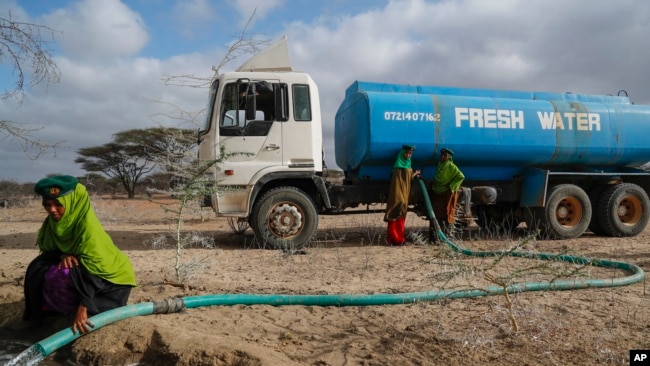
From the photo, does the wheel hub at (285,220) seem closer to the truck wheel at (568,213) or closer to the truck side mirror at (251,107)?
the truck side mirror at (251,107)

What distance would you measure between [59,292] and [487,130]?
270 inches

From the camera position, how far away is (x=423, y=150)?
25.6 ft

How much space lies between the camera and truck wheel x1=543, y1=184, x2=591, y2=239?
8461 millimetres

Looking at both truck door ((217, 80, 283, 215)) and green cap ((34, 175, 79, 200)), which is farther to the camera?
truck door ((217, 80, 283, 215))

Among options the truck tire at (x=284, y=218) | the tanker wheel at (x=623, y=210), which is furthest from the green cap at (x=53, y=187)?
the tanker wheel at (x=623, y=210)

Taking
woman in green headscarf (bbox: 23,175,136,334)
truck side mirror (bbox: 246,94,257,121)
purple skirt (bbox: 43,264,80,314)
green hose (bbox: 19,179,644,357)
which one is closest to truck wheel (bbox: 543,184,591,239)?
green hose (bbox: 19,179,644,357)

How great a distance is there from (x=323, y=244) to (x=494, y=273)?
3.64m

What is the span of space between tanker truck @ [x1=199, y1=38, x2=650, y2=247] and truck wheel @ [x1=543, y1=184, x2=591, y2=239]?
0.02 metres

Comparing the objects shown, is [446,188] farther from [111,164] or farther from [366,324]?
[111,164]

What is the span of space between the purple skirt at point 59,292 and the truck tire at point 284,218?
3.59 meters

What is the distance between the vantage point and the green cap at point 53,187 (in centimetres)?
332

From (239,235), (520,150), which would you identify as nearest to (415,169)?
(520,150)

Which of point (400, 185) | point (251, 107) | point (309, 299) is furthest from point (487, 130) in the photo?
point (309, 299)

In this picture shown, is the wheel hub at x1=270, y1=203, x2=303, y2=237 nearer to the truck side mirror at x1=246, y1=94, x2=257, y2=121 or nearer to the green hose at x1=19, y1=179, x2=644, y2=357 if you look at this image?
the truck side mirror at x1=246, y1=94, x2=257, y2=121
